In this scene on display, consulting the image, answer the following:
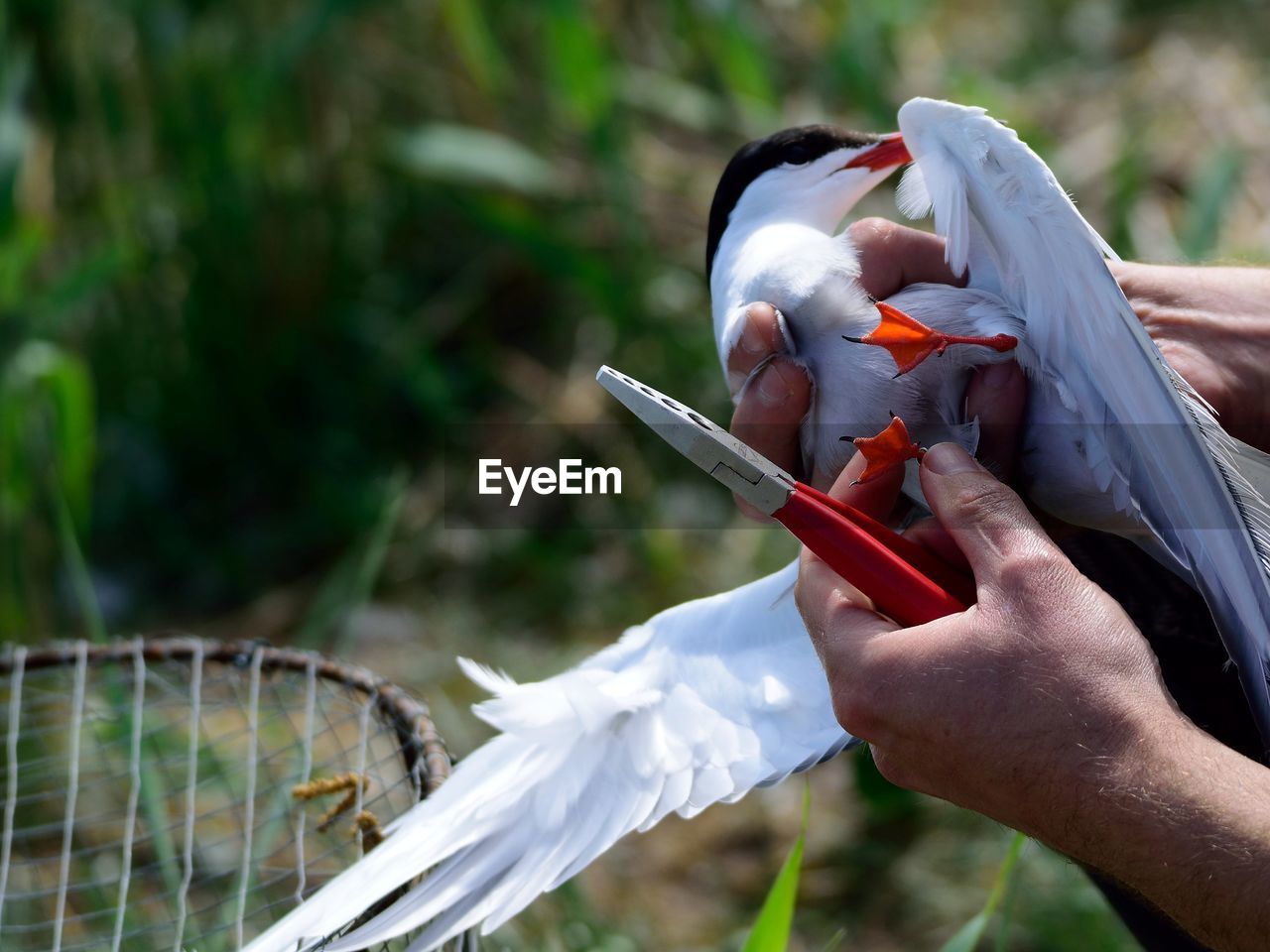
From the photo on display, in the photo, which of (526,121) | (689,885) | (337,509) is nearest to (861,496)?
(689,885)

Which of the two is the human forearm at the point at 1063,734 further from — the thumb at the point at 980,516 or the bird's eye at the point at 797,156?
the bird's eye at the point at 797,156

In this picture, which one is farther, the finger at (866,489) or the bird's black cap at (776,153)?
the bird's black cap at (776,153)

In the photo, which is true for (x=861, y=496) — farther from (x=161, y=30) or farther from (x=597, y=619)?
(x=161, y=30)

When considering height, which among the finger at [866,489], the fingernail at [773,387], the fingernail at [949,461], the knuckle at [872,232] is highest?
the knuckle at [872,232]

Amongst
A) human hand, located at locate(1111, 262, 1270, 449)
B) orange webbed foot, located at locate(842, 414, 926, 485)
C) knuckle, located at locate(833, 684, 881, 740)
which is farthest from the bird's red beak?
knuckle, located at locate(833, 684, 881, 740)

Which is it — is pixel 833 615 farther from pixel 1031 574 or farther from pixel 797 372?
pixel 797 372

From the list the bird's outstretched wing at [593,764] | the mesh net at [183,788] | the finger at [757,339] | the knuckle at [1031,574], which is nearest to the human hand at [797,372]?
the finger at [757,339]

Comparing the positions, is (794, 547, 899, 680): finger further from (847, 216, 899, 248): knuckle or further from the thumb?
(847, 216, 899, 248): knuckle

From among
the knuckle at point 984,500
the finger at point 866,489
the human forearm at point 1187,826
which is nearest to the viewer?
the human forearm at point 1187,826
